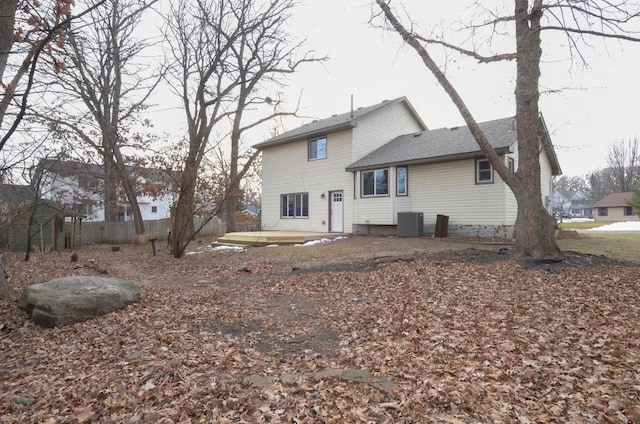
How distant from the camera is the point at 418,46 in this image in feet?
31.2

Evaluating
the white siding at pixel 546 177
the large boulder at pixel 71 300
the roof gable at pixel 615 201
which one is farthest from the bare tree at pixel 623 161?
the large boulder at pixel 71 300

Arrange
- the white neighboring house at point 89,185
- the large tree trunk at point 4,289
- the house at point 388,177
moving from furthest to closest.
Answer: the white neighboring house at point 89,185 < the house at point 388,177 < the large tree trunk at point 4,289

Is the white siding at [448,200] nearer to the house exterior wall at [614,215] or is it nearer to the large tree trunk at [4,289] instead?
the large tree trunk at [4,289]

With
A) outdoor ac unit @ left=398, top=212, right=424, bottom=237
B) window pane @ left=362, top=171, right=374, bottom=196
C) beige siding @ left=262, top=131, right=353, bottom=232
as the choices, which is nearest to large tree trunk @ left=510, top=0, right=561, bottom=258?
outdoor ac unit @ left=398, top=212, right=424, bottom=237

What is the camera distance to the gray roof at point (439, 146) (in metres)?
13.6

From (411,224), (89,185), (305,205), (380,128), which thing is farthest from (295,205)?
(89,185)

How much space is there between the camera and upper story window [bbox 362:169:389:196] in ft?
52.0

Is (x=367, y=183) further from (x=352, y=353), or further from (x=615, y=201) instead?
(x=615, y=201)

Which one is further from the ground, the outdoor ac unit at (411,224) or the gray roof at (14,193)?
the gray roof at (14,193)

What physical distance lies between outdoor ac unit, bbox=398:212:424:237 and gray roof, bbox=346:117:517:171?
221cm

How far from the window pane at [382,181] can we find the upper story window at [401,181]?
476 mm

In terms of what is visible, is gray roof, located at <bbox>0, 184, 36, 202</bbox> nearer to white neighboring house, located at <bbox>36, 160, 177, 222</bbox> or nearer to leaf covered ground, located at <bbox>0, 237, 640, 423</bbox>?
white neighboring house, located at <bbox>36, 160, 177, 222</bbox>

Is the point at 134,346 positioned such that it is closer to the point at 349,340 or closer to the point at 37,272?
the point at 349,340

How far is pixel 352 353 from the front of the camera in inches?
156
